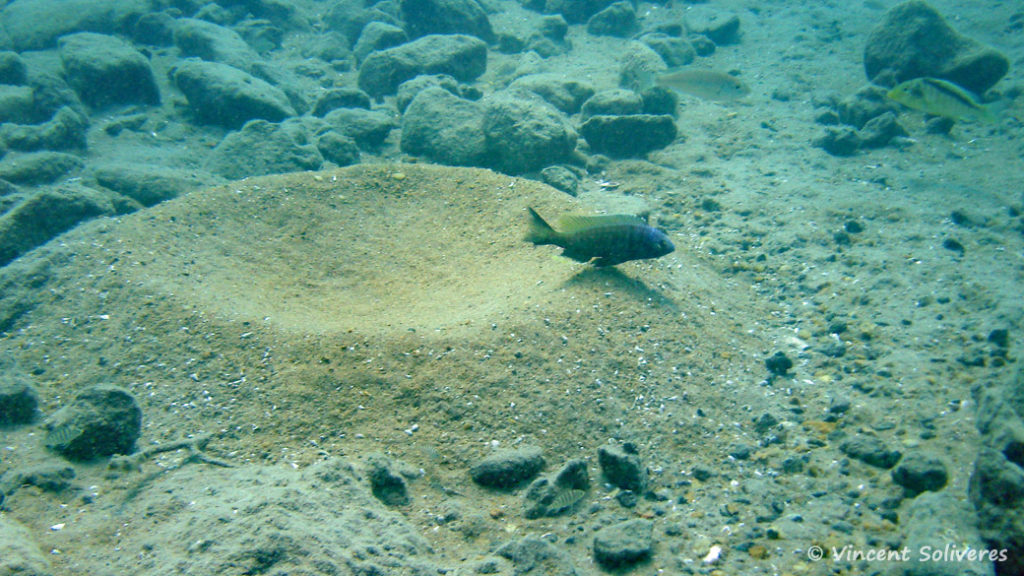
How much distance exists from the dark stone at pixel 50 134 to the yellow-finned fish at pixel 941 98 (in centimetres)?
1254

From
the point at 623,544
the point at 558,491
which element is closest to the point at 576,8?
the point at 558,491

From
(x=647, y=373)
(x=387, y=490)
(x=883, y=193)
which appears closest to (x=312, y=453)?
(x=387, y=490)

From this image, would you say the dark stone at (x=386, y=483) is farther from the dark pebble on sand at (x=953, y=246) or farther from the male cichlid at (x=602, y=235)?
the dark pebble on sand at (x=953, y=246)

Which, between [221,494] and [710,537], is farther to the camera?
[710,537]

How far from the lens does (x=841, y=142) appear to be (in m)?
7.86

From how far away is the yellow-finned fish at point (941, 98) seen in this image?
6.43m

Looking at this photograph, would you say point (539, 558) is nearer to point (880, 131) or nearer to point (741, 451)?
point (741, 451)

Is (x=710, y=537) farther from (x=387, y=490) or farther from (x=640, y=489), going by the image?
(x=387, y=490)

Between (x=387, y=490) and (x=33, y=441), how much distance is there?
2.79 meters

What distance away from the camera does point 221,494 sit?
2713mm

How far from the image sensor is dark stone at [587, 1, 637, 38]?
13.6 metres

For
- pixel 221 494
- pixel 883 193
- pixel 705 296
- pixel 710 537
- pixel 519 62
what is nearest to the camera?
pixel 221 494

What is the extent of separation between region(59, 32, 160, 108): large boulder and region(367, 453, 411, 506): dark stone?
10.5 m

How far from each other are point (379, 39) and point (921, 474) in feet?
42.0
